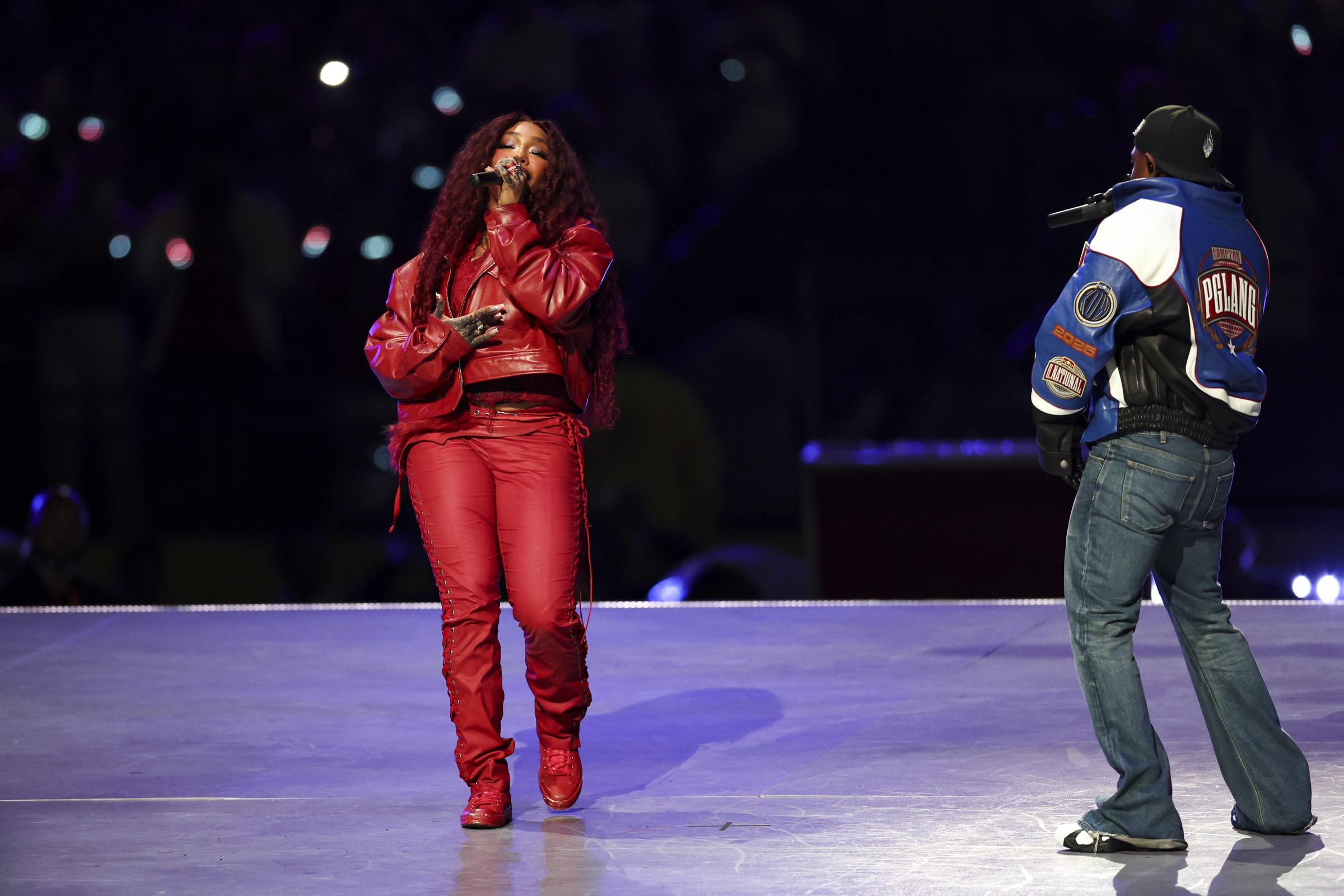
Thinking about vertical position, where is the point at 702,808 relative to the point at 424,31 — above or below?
below

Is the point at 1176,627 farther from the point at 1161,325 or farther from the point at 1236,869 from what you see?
the point at 1161,325

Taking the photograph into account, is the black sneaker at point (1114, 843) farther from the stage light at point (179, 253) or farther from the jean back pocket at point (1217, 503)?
the stage light at point (179, 253)

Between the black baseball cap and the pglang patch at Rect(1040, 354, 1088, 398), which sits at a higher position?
the black baseball cap

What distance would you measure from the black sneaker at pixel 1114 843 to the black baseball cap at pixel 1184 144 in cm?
116

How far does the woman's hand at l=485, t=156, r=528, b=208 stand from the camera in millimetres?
3279

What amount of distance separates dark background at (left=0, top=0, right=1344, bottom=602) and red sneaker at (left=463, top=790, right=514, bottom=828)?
3892mm

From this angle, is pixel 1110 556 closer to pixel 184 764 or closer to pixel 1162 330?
pixel 1162 330

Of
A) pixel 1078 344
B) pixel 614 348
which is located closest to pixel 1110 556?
pixel 1078 344

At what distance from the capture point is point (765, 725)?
401 centimetres

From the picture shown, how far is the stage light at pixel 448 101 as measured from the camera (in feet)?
23.5

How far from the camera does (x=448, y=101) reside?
716 cm

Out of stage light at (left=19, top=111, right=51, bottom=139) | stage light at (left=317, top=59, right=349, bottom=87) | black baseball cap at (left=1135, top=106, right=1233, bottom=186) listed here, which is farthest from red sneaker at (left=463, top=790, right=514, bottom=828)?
stage light at (left=19, top=111, right=51, bottom=139)

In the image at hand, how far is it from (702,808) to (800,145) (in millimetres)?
4347

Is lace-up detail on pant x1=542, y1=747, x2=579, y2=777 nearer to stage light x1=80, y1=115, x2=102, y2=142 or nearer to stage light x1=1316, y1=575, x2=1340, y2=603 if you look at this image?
stage light x1=1316, y1=575, x2=1340, y2=603
